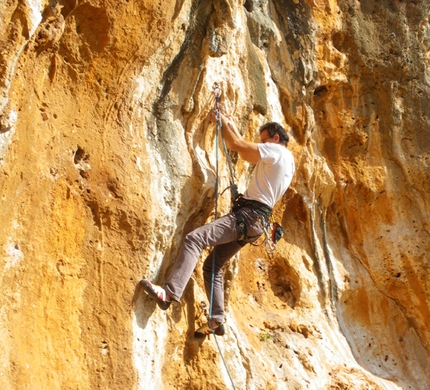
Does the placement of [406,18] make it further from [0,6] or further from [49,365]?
[49,365]

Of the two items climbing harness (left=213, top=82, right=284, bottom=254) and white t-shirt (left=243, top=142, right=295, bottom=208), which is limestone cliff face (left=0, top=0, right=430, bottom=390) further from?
white t-shirt (left=243, top=142, right=295, bottom=208)

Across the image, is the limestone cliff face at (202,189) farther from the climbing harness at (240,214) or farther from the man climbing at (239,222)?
the man climbing at (239,222)

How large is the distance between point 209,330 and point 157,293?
0.81 m

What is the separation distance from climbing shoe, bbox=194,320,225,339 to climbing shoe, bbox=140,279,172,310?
624mm

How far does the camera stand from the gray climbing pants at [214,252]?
542 centimetres

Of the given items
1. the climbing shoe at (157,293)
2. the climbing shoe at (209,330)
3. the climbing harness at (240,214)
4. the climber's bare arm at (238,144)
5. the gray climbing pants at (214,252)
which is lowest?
the climbing shoe at (209,330)

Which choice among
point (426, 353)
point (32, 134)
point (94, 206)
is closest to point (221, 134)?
point (94, 206)

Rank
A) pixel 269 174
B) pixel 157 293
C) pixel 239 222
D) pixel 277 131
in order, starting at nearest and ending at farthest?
pixel 157 293, pixel 239 222, pixel 269 174, pixel 277 131

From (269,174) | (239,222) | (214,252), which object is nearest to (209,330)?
(214,252)

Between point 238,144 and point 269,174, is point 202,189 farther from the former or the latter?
point 269,174

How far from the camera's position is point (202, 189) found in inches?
241

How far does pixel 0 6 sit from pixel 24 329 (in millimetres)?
2451

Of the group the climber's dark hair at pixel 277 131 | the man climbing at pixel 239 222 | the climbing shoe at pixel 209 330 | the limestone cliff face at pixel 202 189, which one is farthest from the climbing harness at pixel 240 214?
the climbing shoe at pixel 209 330

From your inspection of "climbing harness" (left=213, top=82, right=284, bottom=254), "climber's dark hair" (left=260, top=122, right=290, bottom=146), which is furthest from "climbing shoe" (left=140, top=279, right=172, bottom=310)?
"climber's dark hair" (left=260, top=122, right=290, bottom=146)
